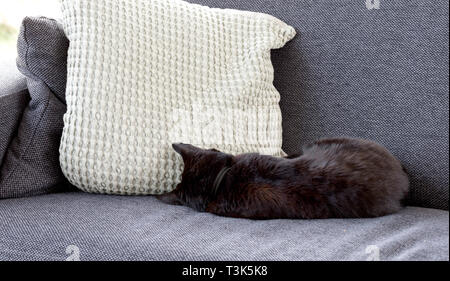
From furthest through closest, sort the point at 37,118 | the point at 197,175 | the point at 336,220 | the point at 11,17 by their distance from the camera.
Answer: the point at 11,17
the point at 37,118
the point at 197,175
the point at 336,220

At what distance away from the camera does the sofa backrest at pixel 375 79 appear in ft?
2.70

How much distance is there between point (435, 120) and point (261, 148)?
40 cm

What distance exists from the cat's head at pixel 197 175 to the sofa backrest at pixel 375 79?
184 millimetres

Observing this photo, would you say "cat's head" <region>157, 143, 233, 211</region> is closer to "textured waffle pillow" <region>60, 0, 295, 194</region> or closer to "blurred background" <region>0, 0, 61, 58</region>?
"textured waffle pillow" <region>60, 0, 295, 194</region>

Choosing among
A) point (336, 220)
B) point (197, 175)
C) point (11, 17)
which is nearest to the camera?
point (336, 220)

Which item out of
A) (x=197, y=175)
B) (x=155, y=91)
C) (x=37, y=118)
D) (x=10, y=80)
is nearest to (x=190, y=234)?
(x=197, y=175)

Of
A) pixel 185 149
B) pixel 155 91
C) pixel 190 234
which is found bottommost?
pixel 190 234

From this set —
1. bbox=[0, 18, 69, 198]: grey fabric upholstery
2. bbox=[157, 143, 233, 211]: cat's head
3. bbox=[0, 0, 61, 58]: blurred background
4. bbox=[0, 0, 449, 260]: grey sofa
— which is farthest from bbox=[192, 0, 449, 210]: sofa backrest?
bbox=[0, 0, 61, 58]: blurred background

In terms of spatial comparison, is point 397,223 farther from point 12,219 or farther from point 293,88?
point 12,219

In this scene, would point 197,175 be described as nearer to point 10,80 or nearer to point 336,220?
point 336,220

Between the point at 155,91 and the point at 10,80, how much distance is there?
1.12ft

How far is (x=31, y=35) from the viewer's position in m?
1.10

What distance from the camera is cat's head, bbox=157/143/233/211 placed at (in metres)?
0.96

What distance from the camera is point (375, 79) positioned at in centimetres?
94
